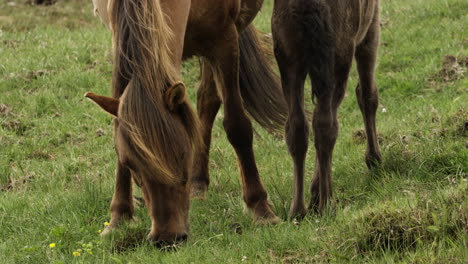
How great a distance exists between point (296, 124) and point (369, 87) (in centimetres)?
148

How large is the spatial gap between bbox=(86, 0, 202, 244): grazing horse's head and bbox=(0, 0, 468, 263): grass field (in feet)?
1.00

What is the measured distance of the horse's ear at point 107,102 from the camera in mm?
4742

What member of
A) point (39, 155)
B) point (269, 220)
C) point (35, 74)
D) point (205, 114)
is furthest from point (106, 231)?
point (35, 74)

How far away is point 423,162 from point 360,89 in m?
1.10

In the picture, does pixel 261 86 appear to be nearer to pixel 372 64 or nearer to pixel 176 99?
pixel 372 64

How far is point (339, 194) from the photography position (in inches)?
230

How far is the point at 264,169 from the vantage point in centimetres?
712

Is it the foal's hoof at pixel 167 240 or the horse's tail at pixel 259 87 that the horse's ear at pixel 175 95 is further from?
the horse's tail at pixel 259 87

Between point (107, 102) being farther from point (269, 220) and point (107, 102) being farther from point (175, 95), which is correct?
point (269, 220)

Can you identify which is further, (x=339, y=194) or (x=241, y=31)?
(x=241, y=31)

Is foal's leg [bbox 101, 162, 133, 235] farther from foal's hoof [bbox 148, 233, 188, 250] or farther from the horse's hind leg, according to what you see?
the horse's hind leg

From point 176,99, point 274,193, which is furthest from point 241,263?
point 274,193

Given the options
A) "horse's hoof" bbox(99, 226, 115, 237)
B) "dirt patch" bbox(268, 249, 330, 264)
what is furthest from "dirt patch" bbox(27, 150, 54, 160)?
"dirt patch" bbox(268, 249, 330, 264)

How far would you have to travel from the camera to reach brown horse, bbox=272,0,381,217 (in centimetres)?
518
